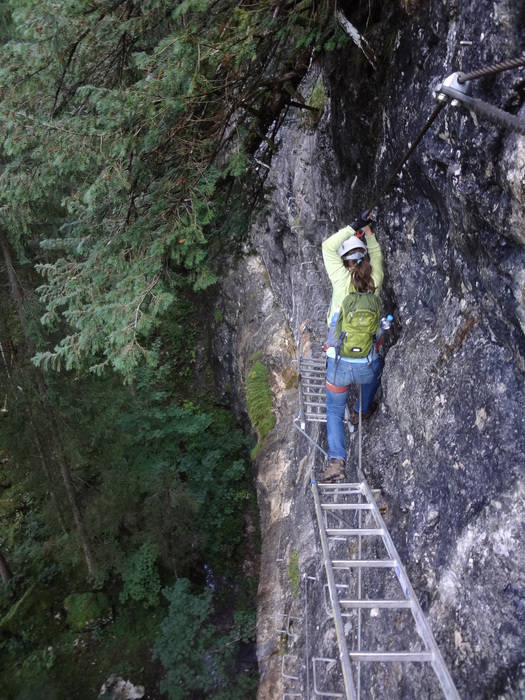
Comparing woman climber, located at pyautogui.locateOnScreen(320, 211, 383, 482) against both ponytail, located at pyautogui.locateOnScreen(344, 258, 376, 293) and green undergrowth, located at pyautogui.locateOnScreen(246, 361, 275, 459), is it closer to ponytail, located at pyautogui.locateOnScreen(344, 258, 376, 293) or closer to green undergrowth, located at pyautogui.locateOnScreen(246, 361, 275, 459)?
ponytail, located at pyautogui.locateOnScreen(344, 258, 376, 293)

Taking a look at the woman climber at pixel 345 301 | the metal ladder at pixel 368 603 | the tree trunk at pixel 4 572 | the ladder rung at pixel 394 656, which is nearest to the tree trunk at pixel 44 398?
the tree trunk at pixel 4 572

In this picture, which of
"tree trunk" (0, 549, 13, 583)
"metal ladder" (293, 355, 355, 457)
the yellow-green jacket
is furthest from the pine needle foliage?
"tree trunk" (0, 549, 13, 583)

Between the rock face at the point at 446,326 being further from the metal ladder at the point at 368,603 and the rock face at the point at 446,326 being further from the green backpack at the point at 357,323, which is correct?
the green backpack at the point at 357,323

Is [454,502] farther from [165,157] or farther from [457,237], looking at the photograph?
[165,157]

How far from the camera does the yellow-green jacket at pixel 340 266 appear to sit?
4863 mm

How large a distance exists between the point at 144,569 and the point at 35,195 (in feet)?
31.6

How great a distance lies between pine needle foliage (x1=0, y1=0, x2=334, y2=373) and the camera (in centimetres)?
418

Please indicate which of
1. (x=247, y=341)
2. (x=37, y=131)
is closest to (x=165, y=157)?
(x=37, y=131)

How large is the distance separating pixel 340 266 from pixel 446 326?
1.25m

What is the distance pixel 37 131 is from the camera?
456 cm

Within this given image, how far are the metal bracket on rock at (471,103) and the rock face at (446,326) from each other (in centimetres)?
14

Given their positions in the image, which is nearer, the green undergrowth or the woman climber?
the woman climber

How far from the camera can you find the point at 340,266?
498 centimetres

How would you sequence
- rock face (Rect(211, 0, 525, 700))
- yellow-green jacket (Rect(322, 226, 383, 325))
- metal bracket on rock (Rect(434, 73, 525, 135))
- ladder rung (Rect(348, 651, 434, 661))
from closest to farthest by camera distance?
metal bracket on rock (Rect(434, 73, 525, 135))
ladder rung (Rect(348, 651, 434, 661))
rock face (Rect(211, 0, 525, 700))
yellow-green jacket (Rect(322, 226, 383, 325))
